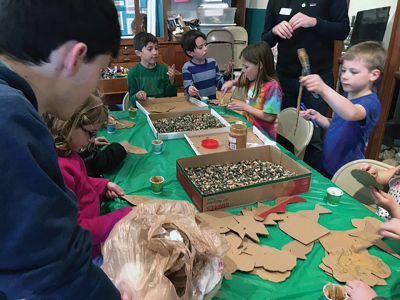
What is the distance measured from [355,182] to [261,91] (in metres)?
1.01

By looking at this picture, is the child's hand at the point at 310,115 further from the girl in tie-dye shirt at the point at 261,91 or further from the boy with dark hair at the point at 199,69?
the boy with dark hair at the point at 199,69

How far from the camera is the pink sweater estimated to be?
1.14 metres

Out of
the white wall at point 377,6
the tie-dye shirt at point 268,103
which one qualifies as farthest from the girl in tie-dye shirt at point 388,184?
the white wall at point 377,6

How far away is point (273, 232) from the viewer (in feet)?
3.99

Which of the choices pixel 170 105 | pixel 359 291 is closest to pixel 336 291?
pixel 359 291

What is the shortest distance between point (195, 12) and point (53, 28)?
217 inches

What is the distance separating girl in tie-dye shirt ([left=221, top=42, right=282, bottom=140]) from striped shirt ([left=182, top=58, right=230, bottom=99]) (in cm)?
77

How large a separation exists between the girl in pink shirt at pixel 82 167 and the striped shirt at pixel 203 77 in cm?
189

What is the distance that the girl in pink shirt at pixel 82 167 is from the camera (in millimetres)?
1140

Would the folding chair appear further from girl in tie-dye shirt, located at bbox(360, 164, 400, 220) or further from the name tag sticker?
girl in tie-dye shirt, located at bbox(360, 164, 400, 220)

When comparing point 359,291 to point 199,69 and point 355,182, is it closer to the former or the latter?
point 355,182

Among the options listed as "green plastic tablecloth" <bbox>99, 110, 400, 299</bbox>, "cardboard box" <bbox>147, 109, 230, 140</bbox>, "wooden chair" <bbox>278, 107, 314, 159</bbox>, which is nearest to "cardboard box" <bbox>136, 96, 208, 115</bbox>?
"cardboard box" <bbox>147, 109, 230, 140</bbox>

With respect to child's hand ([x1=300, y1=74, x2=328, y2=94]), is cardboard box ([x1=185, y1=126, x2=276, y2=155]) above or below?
below

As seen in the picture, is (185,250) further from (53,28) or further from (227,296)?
(53,28)
